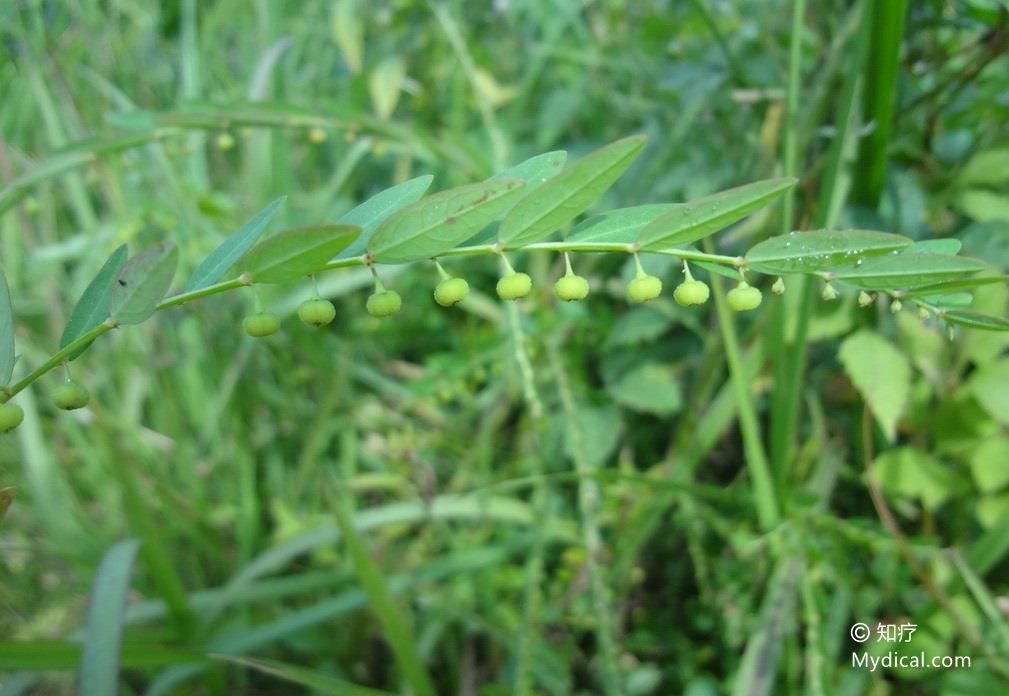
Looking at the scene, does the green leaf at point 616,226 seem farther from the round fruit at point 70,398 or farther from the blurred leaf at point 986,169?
the blurred leaf at point 986,169

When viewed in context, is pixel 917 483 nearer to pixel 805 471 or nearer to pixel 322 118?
pixel 805 471

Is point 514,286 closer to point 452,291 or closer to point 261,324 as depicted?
point 452,291

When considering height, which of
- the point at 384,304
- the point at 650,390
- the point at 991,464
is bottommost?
the point at 384,304

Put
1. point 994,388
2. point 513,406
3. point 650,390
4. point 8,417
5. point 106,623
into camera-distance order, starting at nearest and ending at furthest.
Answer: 1. point 8,417
2. point 106,623
3. point 994,388
4. point 650,390
5. point 513,406

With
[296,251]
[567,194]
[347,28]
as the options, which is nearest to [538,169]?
[567,194]

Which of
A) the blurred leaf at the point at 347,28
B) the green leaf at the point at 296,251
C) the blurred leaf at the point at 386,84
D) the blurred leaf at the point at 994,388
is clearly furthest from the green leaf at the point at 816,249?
the blurred leaf at the point at 347,28

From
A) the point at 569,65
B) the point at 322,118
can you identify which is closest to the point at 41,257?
the point at 322,118

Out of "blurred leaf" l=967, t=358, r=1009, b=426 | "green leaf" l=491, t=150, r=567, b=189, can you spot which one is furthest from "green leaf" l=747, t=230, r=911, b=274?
"blurred leaf" l=967, t=358, r=1009, b=426
